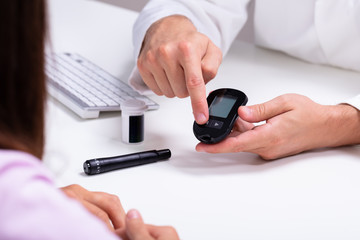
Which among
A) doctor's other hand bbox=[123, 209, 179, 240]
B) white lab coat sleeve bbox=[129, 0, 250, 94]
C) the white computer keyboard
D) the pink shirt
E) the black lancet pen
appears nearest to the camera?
the pink shirt

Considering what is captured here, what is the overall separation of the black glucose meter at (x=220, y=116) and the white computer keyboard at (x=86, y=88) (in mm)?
200

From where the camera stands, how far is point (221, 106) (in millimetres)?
959

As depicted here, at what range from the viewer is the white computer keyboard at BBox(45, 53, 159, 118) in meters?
1.08

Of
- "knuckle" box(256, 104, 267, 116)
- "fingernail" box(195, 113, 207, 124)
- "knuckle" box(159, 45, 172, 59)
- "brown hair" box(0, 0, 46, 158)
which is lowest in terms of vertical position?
"fingernail" box(195, 113, 207, 124)

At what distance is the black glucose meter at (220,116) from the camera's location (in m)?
0.91

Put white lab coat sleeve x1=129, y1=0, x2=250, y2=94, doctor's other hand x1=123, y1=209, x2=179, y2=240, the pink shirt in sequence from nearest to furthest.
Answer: the pink shirt → doctor's other hand x1=123, y1=209, x2=179, y2=240 → white lab coat sleeve x1=129, y1=0, x2=250, y2=94

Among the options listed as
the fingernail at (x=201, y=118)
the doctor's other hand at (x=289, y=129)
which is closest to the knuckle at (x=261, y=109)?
the doctor's other hand at (x=289, y=129)

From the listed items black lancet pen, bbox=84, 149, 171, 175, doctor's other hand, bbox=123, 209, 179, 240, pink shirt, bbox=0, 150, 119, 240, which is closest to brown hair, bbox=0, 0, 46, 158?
pink shirt, bbox=0, 150, 119, 240

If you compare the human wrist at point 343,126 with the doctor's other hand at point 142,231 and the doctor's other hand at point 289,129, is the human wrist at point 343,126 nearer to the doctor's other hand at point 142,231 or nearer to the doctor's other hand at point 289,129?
the doctor's other hand at point 289,129

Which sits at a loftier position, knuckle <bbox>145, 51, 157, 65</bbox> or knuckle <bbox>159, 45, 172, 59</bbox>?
knuckle <bbox>159, 45, 172, 59</bbox>

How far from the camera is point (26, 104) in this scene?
1.63ft

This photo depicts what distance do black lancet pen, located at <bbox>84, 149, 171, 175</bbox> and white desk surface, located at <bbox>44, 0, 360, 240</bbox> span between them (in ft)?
0.03

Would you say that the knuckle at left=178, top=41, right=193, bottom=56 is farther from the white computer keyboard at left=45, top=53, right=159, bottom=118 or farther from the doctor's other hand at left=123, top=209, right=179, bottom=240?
the doctor's other hand at left=123, top=209, right=179, bottom=240

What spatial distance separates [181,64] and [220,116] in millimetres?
135
